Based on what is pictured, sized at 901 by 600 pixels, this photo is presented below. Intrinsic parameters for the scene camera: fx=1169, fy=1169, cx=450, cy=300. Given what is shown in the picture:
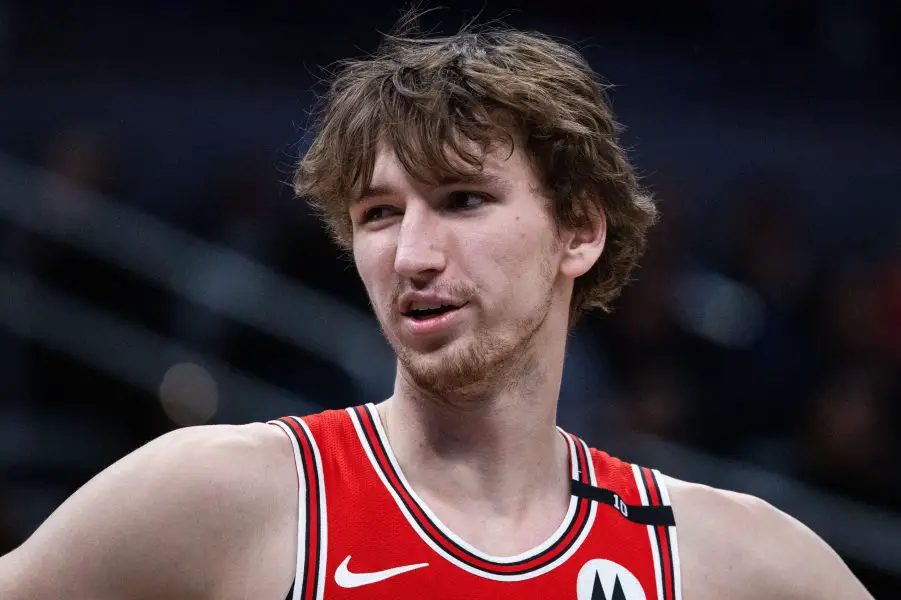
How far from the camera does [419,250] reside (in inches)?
97.6

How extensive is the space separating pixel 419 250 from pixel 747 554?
1.06 meters

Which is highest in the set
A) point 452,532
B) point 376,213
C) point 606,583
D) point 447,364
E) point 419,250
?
point 376,213

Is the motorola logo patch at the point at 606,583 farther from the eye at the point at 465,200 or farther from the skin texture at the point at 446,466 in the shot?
the eye at the point at 465,200

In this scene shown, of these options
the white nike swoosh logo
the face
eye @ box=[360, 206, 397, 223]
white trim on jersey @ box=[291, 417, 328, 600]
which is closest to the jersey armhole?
the face

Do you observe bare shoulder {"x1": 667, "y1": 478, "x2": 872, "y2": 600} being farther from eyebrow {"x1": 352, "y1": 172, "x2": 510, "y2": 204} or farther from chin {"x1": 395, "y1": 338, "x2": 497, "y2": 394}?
eyebrow {"x1": 352, "y1": 172, "x2": 510, "y2": 204}

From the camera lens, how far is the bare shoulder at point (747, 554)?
2674 millimetres

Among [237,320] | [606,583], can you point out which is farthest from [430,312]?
[237,320]

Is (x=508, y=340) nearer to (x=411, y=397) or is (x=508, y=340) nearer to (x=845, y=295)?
(x=411, y=397)

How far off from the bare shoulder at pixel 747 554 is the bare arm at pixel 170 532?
0.95 metres

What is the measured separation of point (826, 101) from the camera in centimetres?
727

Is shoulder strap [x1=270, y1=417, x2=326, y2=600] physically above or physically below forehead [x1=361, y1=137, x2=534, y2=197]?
below

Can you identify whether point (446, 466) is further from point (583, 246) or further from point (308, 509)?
point (583, 246)

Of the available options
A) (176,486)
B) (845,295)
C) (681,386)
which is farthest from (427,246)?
(845,295)

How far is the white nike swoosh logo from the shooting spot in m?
2.32
